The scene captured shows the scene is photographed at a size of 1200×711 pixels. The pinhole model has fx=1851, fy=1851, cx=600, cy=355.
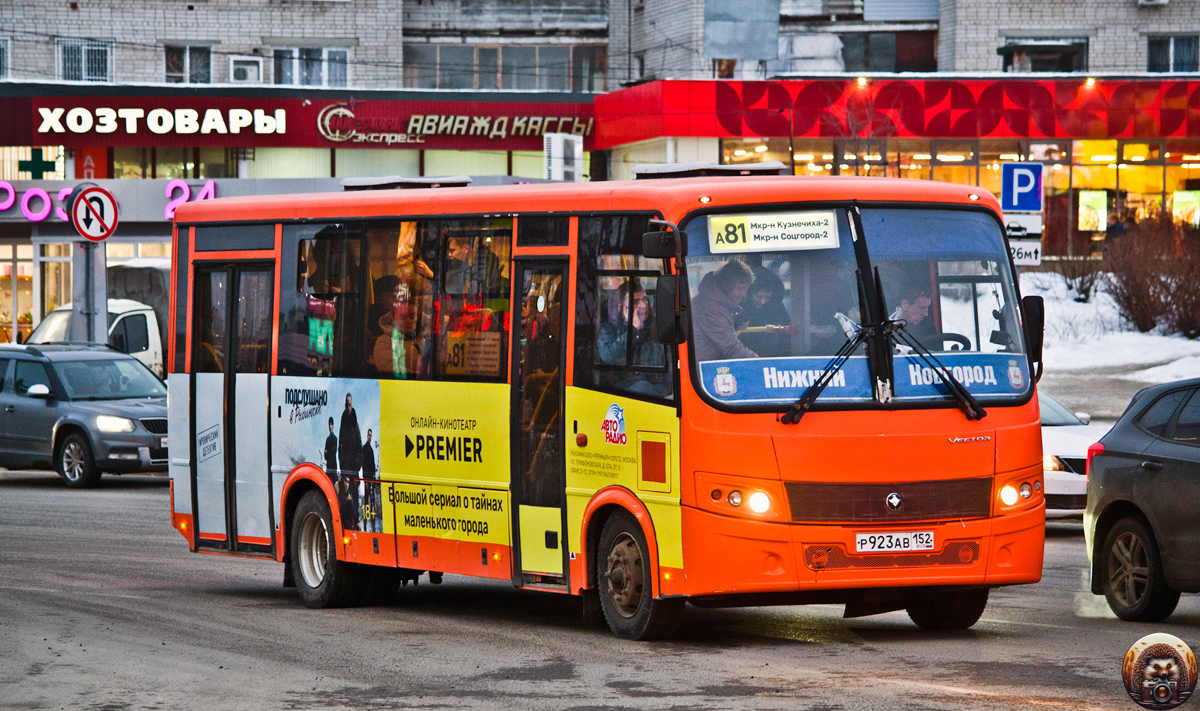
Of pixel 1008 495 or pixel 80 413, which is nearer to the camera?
pixel 1008 495

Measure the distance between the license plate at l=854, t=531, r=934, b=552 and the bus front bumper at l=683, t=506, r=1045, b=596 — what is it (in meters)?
0.02

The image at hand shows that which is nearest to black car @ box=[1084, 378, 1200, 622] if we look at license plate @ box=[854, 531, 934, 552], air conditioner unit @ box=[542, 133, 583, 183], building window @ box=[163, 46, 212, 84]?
license plate @ box=[854, 531, 934, 552]

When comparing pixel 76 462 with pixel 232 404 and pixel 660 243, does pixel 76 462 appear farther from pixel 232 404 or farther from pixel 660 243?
pixel 660 243

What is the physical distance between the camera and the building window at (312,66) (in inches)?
2205

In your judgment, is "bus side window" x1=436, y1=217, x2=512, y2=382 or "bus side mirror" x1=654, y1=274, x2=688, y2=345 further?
"bus side window" x1=436, y1=217, x2=512, y2=382

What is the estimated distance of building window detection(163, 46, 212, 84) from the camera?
183 ft

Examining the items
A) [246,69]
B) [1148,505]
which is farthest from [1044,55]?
[1148,505]

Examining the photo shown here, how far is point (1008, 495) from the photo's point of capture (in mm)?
10156

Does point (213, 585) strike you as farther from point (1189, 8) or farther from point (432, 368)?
point (1189, 8)

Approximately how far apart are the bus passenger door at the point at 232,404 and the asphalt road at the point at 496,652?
0.57 meters

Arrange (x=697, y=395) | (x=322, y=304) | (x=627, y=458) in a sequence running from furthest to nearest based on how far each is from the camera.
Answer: (x=322, y=304), (x=627, y=458), (x=697, y=395)

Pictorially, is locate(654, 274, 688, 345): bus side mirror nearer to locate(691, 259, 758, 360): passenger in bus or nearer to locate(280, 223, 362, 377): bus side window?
locate(691, 259, 758, 360): passenger in bus

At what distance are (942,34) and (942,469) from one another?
46.3 metres

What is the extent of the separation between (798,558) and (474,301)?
9.82ft
